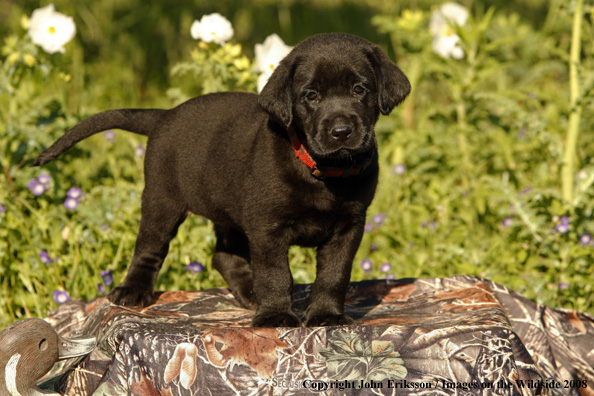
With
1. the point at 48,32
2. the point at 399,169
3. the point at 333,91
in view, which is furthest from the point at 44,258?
the point at 399,169

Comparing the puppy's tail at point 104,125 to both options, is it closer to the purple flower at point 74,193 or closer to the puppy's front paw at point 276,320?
the purple flower at point 74,193

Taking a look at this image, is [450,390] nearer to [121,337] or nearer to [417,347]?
[417,347]

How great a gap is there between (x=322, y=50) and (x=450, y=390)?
1402mm

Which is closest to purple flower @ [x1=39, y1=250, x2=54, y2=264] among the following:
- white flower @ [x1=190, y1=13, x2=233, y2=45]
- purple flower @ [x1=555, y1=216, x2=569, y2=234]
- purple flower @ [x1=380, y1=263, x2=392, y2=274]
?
white flower @ [x1=190, y1=13, x2=233, y2=45]

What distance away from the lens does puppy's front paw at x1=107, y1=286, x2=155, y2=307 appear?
3379mm

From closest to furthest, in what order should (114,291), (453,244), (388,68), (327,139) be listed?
(327,139)
(388,68)
(114,291)
(453,244)

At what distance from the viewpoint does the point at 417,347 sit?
2.77m

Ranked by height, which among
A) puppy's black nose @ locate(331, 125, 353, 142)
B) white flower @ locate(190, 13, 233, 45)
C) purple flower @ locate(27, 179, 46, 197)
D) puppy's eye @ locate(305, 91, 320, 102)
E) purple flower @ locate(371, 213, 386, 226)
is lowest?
purple flower @ locate(371, 213, 386, 226)

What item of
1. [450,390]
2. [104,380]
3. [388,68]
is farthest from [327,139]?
[104,380]

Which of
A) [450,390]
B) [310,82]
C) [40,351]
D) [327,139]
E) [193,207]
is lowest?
[450,390]

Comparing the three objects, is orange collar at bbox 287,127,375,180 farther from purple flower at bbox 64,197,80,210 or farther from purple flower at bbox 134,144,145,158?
purple flower at bbox 134,144,145,158

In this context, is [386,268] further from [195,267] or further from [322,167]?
[322,167]

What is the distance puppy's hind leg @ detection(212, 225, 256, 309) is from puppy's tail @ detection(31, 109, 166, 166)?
2.10ft

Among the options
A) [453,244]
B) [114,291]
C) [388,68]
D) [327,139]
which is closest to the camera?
[327,139]
